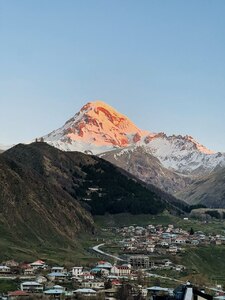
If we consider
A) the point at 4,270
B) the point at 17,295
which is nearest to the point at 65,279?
the point at 4,270

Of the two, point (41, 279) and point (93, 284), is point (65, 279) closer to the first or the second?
point (41, 279)

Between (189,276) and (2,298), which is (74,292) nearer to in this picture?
(2,298)

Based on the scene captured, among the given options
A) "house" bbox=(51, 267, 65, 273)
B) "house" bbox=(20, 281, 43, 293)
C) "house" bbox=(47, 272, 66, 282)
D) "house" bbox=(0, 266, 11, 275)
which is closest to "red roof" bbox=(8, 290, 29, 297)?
"house" bbox=(20, 281, 43, 293)

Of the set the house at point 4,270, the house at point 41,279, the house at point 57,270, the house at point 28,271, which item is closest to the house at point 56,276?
the house at point 41,279

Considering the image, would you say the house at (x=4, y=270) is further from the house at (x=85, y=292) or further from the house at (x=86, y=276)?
the house at (x=85, y=292)

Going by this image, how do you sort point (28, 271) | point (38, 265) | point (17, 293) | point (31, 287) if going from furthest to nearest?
point (38, 265), point (28, 271), point (31, 287), point (17, 293)

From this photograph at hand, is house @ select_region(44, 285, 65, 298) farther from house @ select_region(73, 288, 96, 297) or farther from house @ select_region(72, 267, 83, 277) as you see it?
house @ select_region(72, 267, 83, 277)

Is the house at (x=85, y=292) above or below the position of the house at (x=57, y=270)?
below

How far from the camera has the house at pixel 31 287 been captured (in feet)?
435

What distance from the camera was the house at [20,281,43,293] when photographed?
133 meters

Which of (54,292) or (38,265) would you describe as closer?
(54,292)

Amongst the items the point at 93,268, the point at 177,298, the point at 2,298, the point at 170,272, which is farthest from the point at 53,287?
the point at 177,298

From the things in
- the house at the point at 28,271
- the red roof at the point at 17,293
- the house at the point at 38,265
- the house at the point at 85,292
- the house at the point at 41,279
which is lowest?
the house at the point at 85,292

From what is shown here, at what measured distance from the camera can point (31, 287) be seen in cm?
13538
